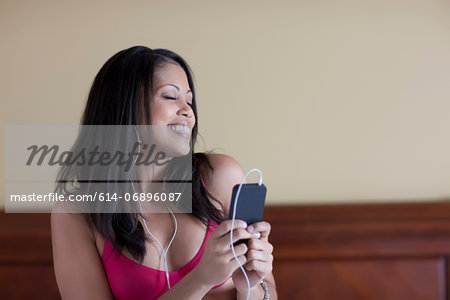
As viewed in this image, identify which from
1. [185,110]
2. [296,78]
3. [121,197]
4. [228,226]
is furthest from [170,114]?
[296,78]

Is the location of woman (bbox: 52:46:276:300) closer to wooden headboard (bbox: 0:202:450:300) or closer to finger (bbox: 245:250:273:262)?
finger (bbox: 245:250:273:262)

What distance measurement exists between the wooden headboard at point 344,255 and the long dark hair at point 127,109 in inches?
15.1

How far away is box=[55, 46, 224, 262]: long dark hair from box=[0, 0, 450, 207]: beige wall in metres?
0.43

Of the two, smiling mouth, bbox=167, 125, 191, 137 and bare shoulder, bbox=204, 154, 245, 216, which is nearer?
smiling mouth, bbox=167, 125, 191, 137

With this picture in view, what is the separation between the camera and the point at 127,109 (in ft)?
3.80

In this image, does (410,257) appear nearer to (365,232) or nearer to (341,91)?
(365,232)

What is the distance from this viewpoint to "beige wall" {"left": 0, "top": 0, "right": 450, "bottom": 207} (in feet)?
5.33

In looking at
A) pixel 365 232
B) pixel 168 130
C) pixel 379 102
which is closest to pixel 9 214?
pixel 168 130

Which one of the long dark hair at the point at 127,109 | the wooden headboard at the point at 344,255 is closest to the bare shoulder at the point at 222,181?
the long dark hair at the point at 127,109

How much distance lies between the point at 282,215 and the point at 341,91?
0.50m

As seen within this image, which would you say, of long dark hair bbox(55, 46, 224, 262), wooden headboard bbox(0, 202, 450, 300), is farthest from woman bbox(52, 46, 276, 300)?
wooden headboard bbox(0, 202, 450, 300)

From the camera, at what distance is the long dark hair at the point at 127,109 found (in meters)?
1.16

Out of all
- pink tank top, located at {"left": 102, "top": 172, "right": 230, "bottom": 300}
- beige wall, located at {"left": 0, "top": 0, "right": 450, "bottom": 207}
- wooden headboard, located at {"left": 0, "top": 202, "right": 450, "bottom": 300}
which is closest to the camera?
pink tank top, located at {"left": 102, "top": 172, "right": 230, "bottom": 300}

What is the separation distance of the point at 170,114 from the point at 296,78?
25.8 inches
